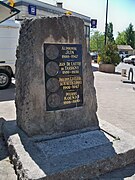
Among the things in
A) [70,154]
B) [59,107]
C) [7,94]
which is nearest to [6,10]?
[7,94]

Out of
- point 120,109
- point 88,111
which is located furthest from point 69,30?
point 120,109

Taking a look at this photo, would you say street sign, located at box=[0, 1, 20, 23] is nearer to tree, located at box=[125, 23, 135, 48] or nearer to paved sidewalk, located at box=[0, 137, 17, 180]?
paved sidewalk, located at box=[0, 137, 17, 180]

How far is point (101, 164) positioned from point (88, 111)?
4.05ft

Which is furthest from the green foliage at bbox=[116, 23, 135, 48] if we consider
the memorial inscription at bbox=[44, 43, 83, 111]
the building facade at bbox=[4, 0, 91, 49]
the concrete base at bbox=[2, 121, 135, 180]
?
the concrete base at bbox=[2, 121, 135, 180]

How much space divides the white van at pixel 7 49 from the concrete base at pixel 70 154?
235 inches

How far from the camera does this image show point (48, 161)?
3232 mm

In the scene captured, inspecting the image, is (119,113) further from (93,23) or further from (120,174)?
(93,23)

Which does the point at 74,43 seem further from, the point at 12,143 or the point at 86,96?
the point at 12,143

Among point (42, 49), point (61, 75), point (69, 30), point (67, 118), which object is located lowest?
point (67, 118)

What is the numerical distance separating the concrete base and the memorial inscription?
63cm

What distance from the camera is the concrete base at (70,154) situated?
3.08m

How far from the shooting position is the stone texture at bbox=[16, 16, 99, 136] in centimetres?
382

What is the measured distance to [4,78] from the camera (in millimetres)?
9961

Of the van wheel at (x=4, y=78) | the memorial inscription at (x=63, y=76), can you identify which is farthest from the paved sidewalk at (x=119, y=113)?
the van wheel at (x=4, y=78)
